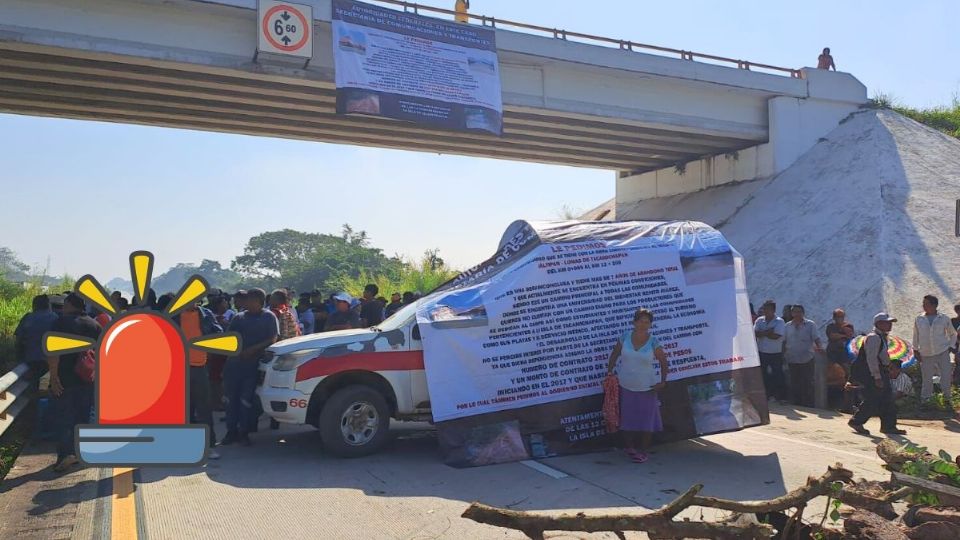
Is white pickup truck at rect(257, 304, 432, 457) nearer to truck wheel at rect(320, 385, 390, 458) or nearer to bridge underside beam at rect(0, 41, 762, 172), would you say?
truck wheel at rect(320, 385, 390, 458)

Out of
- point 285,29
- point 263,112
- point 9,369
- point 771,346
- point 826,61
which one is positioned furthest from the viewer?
point 826,61

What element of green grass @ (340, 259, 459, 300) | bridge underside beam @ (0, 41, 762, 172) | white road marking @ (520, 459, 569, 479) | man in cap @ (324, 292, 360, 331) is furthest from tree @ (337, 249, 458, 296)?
white road marking @ (520, 459, 569, 479)

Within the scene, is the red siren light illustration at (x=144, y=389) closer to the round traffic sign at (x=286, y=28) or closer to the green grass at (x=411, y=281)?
the round traffic sign at (x=286, y=28)

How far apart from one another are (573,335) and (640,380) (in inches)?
34.3

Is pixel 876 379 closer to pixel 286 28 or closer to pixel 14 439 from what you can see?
pixel 14 439

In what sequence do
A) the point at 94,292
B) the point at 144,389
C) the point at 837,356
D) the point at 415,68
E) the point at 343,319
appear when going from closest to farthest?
the point at 94,292, the point at 144,389, the point at 343,319, the point at 837,356, the point at 415,68

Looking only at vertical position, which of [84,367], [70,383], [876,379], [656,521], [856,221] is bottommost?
[876,379]

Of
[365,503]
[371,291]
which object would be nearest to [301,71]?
[371,291]

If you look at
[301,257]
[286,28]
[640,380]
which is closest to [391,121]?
[286,28]

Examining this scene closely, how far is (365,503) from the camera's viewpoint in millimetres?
6234

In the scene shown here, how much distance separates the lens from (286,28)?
54.9ft

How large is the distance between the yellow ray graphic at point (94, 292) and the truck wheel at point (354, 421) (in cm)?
637

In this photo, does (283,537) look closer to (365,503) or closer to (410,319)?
(365,503)

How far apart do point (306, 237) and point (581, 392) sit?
91231 mm
